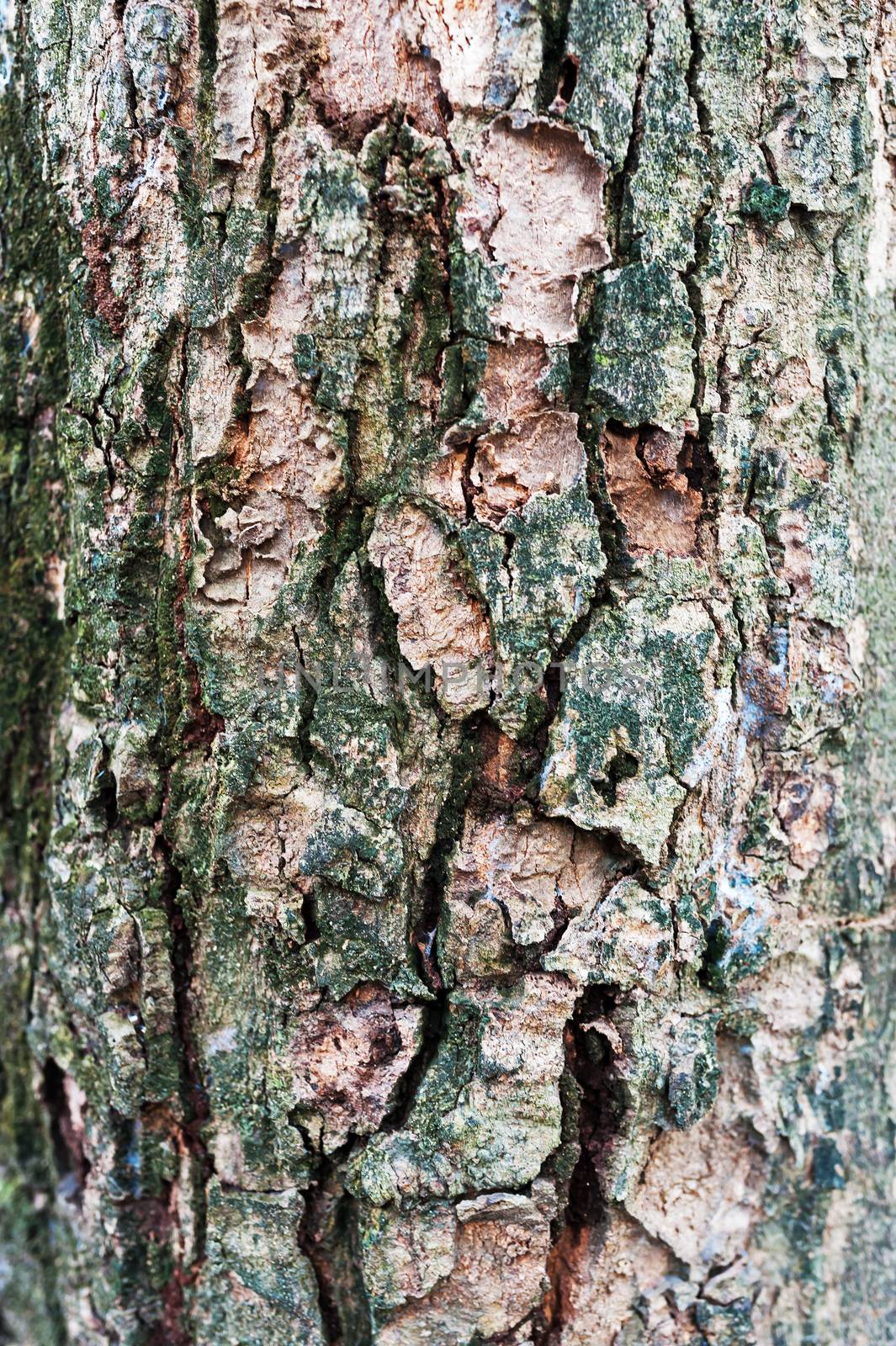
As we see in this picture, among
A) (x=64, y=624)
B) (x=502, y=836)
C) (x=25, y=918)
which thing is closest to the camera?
(x=502, y=836)

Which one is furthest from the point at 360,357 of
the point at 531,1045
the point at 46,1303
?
the point at 46,1303

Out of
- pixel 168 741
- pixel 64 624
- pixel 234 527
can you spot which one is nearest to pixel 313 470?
pixel 234 527

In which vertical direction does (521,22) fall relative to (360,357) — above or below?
above

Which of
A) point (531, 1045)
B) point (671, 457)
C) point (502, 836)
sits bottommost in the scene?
point (531, 1045)

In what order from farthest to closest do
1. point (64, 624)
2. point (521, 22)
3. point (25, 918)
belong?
point (25, 918)
point (64, 624)
point (521, 22)

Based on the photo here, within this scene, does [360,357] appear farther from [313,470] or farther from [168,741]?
[168,741]

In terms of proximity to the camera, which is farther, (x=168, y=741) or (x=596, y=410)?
(x=168, y=741)
